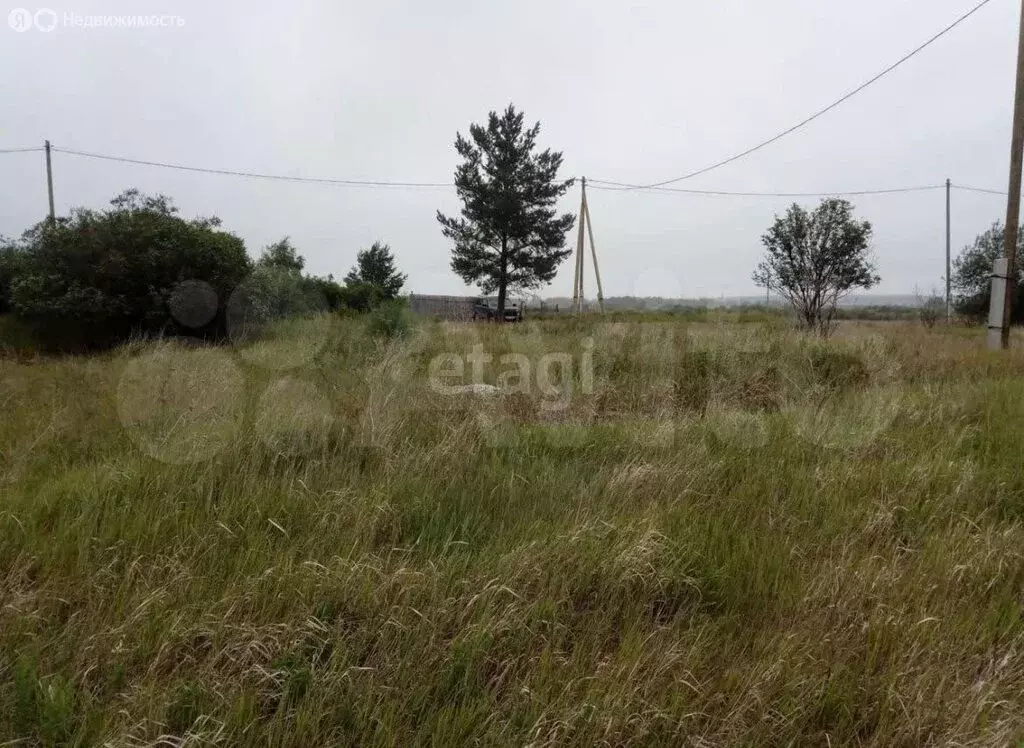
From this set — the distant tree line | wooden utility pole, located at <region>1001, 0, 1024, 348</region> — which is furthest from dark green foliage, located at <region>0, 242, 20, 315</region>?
wooden utility pole, located at <region>1001, 0, 1024, 348</region>

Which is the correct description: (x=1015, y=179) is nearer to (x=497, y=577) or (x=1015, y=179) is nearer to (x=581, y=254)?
(x=497, y=577)

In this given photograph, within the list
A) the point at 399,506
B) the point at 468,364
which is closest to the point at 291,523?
the point at 399,506

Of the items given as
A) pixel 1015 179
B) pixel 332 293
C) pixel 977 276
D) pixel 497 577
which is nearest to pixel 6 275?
pixel 332 293

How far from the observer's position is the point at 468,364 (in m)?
7.34

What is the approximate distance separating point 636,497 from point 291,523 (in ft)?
5.91

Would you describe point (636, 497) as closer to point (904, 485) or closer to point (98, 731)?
point (904, 485)

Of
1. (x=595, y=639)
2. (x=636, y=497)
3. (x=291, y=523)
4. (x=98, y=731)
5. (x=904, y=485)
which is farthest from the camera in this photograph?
(x=904, y=485)

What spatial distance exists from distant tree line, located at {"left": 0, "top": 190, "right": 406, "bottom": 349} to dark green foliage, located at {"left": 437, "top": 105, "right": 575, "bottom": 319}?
596 inches

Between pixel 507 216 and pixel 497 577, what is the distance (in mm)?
24879

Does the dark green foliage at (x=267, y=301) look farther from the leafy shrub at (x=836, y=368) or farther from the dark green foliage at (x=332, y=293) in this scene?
the leafy shrub at (x=836, y=368)

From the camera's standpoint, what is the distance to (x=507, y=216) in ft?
83.4

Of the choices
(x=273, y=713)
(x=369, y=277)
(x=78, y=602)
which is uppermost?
(x=369, y=277)

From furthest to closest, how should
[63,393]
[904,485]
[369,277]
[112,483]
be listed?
[369,277] < [63,393] < [904,485] < [112,483]

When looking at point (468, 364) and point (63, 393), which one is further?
point (468, 364)
